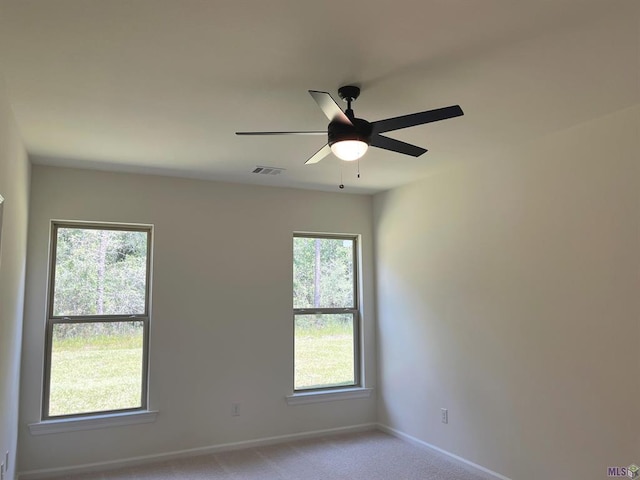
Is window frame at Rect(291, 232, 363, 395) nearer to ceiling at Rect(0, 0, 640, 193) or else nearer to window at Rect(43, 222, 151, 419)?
window at Rect(43, 222, 151, 419)

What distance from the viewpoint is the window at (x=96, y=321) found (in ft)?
13.5

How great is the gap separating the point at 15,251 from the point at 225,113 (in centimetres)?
178

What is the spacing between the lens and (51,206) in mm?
4117

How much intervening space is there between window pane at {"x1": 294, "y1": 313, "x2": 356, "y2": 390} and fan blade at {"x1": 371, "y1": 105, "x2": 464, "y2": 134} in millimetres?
3083

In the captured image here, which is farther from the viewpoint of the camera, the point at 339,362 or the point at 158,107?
the point at 339,362

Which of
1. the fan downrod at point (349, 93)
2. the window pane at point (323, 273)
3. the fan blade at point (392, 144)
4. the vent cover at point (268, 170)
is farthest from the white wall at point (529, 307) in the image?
the fan downrod at point (349, 93)

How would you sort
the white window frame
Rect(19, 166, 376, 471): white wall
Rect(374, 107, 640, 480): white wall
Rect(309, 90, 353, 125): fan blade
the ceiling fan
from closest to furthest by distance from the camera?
1. Rect(309, 90, 353, 125): fan blade
2. the ceiling fan
3. Rect(374, 107, 640, 480): white wall
4. Rect(19, 166, 376, 471): white wall
5. the white window frame

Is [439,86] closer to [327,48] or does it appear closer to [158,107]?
[327,48]

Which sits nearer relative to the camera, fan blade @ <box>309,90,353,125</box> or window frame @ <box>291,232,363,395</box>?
fan blade @ <box>309,90,353,125</box>

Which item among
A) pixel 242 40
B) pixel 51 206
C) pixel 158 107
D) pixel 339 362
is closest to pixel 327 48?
pixel 242 40

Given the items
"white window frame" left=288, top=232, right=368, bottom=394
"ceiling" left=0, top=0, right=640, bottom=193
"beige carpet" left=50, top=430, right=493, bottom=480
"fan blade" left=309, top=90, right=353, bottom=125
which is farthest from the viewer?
"white window frame" left=288, top=232, right=368, bottom=394

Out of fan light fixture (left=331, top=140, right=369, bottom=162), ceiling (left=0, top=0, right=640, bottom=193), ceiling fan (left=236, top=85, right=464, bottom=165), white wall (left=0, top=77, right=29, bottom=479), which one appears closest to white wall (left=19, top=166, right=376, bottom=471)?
white wall (left=0, top=77, right=29, bottom=479)

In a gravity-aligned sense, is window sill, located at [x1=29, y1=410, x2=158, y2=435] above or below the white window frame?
below

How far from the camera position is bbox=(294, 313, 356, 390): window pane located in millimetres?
5074
